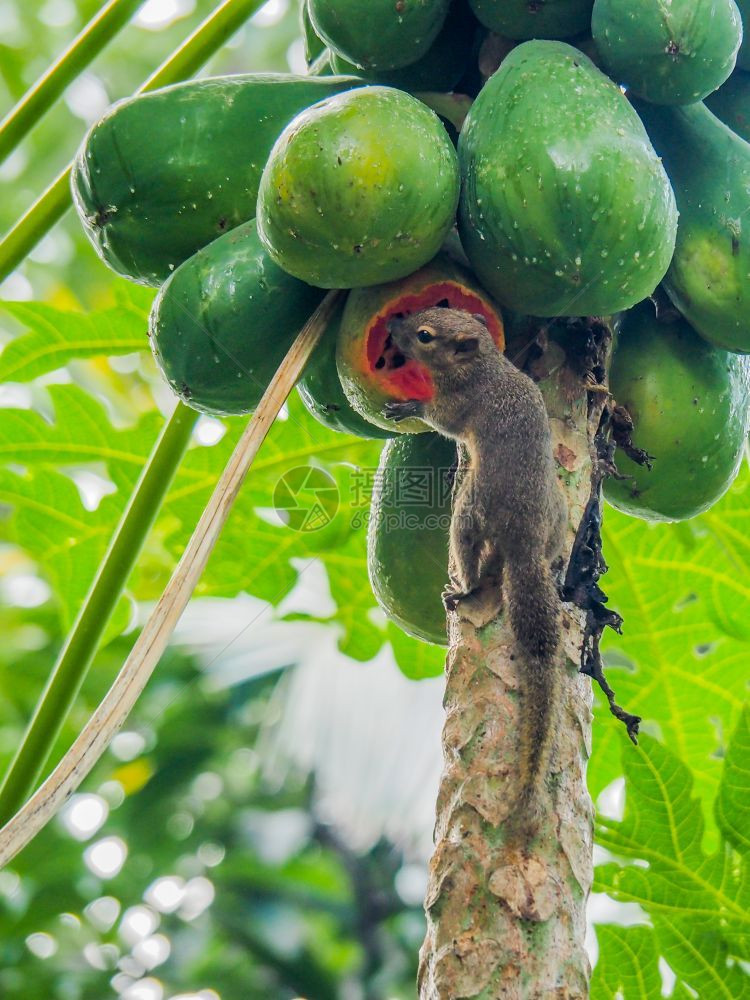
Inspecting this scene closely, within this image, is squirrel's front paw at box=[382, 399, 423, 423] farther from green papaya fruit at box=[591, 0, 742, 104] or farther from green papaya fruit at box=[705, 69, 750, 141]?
green papaya fruit at box=[705, 69, 750, 141]

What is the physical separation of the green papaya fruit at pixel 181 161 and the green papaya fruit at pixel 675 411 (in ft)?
2.59

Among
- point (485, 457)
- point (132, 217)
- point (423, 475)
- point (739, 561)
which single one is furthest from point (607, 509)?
point (132, 217)

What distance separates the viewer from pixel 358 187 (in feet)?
6.19

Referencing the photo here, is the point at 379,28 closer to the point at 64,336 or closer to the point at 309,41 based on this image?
the point at 309,41

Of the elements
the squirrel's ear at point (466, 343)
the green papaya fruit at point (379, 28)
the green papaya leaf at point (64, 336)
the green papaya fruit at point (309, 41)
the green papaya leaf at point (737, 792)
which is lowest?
the green papaya leaf at point (737, 792)

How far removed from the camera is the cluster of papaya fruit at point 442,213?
6.26 feet

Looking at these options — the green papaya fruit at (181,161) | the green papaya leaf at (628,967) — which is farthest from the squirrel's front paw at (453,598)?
the green papaya leaf at (628,967)

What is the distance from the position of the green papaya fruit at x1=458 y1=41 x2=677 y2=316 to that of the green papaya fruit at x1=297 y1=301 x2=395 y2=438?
37 centimetres

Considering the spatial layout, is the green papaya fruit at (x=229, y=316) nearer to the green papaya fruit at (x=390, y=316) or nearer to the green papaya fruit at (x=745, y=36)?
the green papaya fruit at (x=390, y=316)

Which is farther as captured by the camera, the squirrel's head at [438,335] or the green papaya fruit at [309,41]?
the green papaya fruit at [309,41]

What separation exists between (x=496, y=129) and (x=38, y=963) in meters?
5.34

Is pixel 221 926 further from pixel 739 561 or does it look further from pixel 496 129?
pixel 496 129

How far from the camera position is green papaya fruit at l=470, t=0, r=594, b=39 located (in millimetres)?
2129

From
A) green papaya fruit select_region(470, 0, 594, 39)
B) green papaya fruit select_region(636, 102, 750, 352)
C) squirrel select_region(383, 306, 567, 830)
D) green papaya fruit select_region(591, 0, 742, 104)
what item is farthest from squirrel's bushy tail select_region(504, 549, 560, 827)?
green papaya fruit select_region(470, 0, 594, 39)
